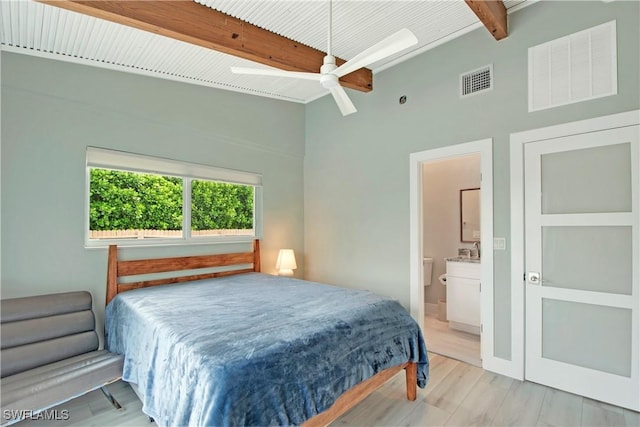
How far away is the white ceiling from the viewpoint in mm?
2414

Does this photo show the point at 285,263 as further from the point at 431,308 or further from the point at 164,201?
the point at 431,308

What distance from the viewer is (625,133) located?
2381 mm

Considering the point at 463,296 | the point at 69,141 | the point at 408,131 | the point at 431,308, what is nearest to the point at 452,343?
the point at 463,296

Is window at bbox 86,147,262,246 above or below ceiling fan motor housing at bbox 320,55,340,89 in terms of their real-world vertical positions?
below

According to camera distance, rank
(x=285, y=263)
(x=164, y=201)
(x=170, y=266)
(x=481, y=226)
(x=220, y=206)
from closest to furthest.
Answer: (x=481, y=226), (x=170, y=266), (x=164, y=201), (x=220, y=206), (x=285, y=263)

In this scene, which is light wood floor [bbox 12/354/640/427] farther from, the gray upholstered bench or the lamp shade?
the lamp shade

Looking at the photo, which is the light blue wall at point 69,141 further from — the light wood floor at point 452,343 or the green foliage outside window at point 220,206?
the light wood floor at point 452,343

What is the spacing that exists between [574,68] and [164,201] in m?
4.11

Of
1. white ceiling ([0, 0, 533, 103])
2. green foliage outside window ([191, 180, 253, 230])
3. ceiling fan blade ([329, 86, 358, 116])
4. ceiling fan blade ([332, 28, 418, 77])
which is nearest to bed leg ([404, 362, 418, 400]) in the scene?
ceiling fan blade ([329, 86, 358, 116])

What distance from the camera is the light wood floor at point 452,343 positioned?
11.0 feet

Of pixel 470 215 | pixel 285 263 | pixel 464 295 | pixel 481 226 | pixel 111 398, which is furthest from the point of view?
pixel 470 215

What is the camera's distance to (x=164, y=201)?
3.64 meters

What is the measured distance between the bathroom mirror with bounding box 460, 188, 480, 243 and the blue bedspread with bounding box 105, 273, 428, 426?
106 inches

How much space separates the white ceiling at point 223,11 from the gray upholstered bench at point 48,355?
208cm
